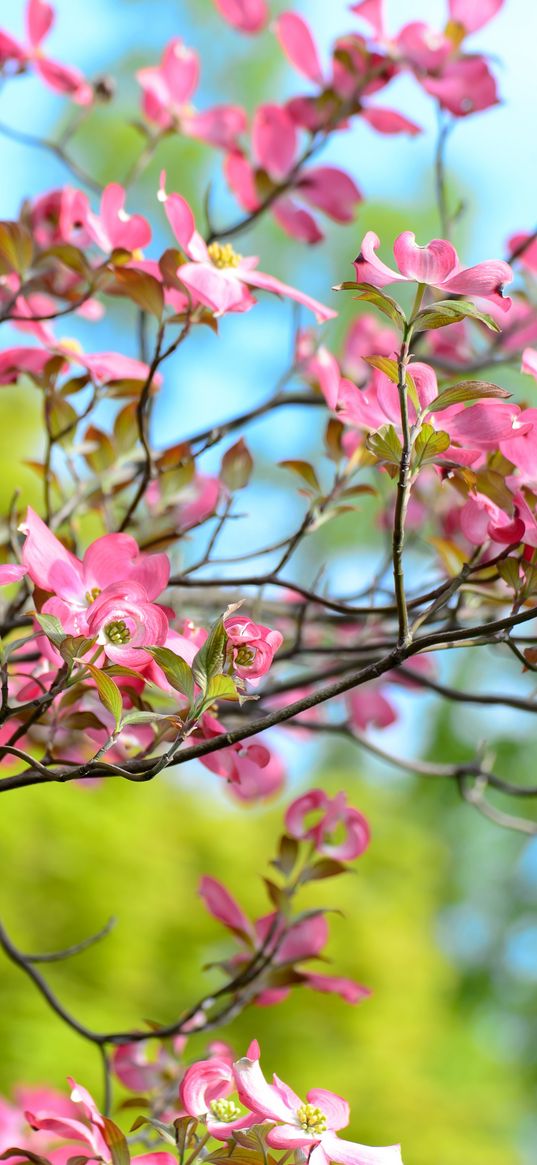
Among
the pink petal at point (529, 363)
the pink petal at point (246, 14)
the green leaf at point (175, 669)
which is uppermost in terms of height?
the pink petal at point (246, 14)

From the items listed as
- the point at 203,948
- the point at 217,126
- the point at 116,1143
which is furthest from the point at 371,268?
the point at 203,948

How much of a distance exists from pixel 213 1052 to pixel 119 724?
0.40 m

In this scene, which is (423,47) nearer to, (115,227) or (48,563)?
(115,227)

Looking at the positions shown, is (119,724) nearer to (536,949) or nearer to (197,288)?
(197,288)

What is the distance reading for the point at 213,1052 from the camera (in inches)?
29.3

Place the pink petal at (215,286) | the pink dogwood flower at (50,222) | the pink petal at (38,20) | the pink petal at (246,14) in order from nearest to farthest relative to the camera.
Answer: the pink petal at (215,286) → the pink dogwood flower at (50,222) → the pink petal at (38,20) → the pink petal at (246,14)

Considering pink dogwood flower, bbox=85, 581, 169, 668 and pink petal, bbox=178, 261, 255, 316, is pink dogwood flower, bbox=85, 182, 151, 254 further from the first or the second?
pink dogwood flower, bbox=85, 581, 169, 668

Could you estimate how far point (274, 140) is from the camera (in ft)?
2.80

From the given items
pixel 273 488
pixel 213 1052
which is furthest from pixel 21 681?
pixel 273 488

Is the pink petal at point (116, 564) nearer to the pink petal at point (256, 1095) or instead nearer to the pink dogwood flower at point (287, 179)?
the pink petal at point (256, 1095)

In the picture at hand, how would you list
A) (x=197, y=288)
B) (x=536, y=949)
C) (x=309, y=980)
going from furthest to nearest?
(x=536, y=949)
(x=309, y=980)
(x=197, y=288)

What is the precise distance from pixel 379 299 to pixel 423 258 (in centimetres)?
4

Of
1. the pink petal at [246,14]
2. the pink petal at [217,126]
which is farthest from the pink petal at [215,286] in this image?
the pink petal at [246,14]

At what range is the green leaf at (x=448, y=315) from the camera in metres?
0.39
